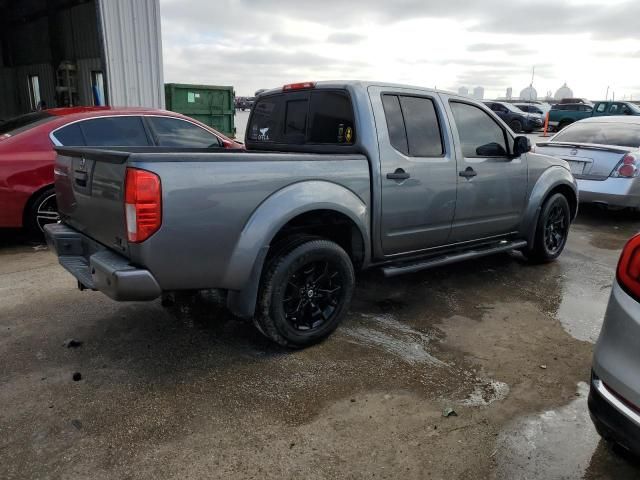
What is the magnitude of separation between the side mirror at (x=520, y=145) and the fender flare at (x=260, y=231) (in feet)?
7.33

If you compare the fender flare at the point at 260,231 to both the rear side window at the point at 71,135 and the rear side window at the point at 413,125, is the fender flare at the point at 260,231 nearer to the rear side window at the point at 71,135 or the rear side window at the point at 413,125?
the rear side window at the point at 413,125

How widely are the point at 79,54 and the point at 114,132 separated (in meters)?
11.8

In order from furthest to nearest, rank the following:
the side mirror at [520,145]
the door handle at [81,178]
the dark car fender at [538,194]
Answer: the dark car fender at [538,194] → the side mirror at [520,145] → the door handle at [81,178]

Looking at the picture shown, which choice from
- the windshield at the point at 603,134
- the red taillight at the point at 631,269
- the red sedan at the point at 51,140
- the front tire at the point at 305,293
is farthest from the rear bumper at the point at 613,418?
the windshield at the point at 603,134

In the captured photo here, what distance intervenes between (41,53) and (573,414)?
794 inches

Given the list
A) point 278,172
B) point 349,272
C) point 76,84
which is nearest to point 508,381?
point 349,272

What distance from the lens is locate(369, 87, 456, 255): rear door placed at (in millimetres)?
3746

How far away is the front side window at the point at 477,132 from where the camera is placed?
4363 mm

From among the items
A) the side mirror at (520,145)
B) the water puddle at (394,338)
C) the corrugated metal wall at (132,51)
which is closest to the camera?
the water puddle at (394,338)

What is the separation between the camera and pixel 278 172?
10.1 ft

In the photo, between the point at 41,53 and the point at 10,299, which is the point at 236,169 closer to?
the point at 10,299

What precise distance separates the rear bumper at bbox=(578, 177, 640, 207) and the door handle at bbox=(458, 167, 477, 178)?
12.6 feet

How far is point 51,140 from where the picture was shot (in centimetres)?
549

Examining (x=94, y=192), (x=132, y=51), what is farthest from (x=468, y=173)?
(x=132, y=51)
